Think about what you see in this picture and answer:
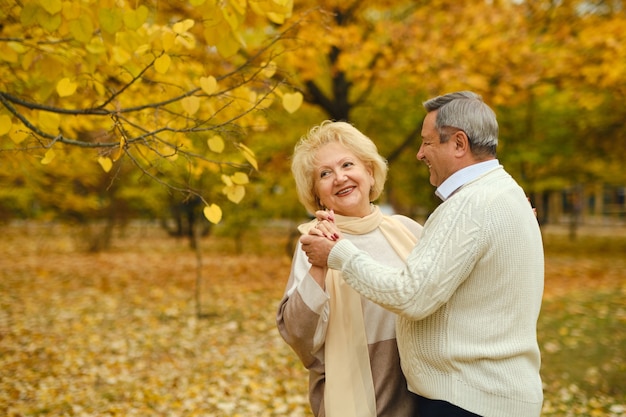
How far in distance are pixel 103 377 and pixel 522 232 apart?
538 centimetres

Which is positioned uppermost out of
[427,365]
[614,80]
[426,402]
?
[614,80]

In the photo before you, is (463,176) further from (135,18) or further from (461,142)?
(135,18)

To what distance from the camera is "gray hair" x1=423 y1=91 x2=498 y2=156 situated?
1751mm

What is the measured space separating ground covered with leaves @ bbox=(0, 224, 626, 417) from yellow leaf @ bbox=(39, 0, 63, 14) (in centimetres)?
380

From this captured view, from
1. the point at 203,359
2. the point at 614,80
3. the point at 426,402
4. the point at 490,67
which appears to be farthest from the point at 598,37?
the point at 426,402

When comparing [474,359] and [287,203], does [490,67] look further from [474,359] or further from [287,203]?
[287,203]

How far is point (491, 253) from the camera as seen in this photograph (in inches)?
64.4

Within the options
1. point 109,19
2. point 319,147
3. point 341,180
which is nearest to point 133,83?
point 109,19

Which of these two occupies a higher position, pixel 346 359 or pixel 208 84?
pixel 208 84

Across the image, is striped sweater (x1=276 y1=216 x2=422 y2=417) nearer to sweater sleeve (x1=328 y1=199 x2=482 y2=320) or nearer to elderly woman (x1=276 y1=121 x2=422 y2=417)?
elderly woman (x1=276 y1=121 x2=422 y2=417)

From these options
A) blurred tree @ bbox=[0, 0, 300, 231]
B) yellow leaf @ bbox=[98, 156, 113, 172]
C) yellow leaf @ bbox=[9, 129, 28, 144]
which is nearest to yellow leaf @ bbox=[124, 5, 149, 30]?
blurred tree @ bbox=[0, 0, 300, 231]

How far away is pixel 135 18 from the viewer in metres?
2.29

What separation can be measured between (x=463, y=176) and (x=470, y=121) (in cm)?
18

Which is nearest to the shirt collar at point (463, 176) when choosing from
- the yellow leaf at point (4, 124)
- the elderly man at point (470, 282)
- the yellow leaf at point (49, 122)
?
the elderly man at point (470, 282)
